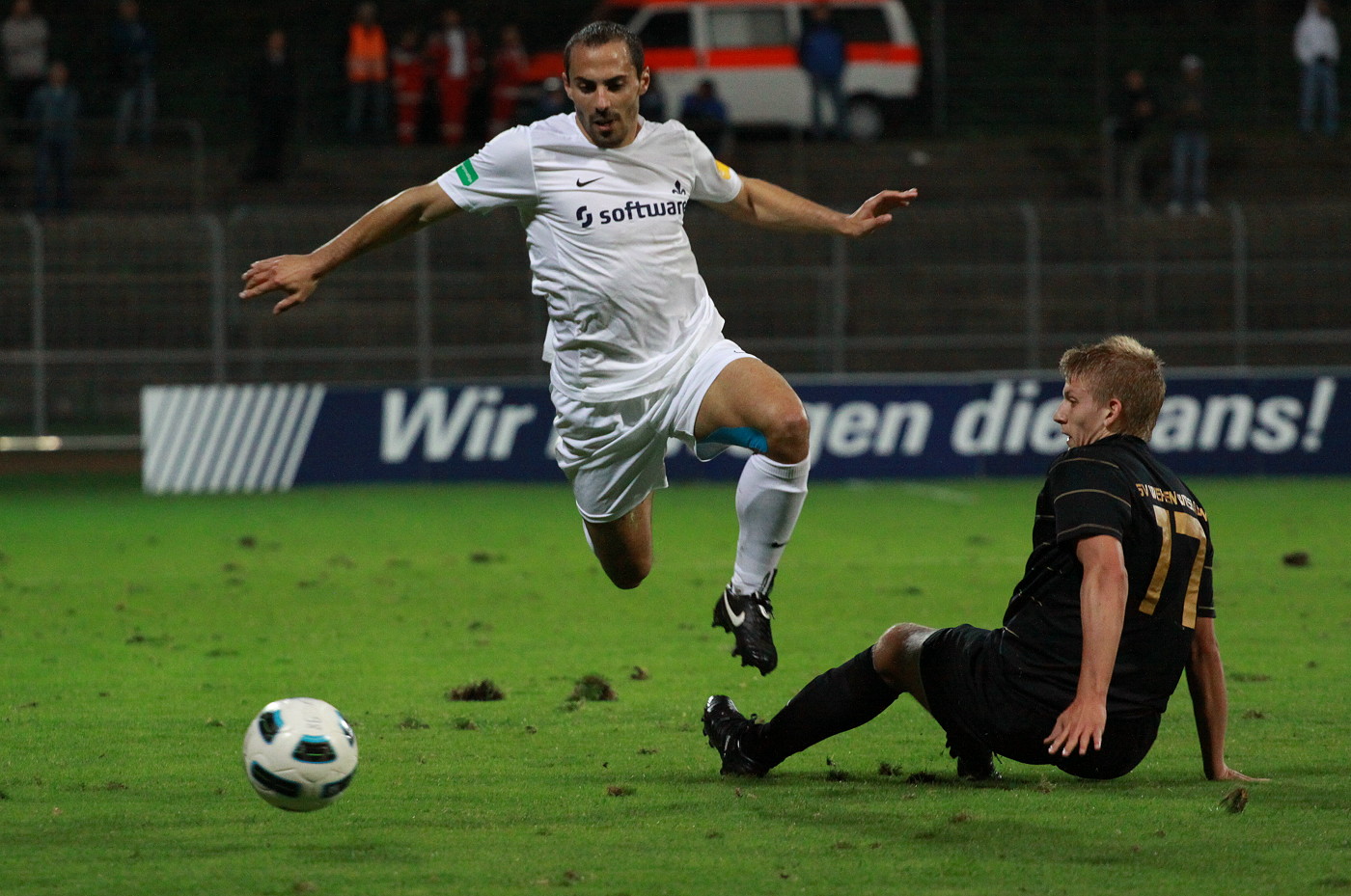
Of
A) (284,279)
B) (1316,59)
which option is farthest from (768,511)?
(1316,59)

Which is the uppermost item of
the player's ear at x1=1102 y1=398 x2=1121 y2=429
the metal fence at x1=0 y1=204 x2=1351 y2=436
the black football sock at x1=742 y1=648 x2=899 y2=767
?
the player's ear at x1=1102 y1=398 x2=1121 y2=429

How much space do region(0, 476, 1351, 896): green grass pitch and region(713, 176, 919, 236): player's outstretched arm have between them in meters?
1.81

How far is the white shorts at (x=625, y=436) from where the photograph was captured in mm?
6340

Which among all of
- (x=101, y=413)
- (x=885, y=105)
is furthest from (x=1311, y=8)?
(x=101, y=413)

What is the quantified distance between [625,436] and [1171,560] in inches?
87.7

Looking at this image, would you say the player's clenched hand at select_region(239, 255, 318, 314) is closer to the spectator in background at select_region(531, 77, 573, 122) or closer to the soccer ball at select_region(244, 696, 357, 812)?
the soccer ball at select_region(244, 696, 357, 812)

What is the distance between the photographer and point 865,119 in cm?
2544

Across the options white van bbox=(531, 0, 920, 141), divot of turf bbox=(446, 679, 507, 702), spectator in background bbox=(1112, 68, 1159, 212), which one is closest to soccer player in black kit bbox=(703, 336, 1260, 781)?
divot of turf bbox=(446, 679, 507, 702)

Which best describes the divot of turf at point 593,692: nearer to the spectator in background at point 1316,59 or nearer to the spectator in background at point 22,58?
the spectator in background at point 22,58

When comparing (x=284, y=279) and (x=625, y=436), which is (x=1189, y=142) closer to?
(x=625, y=436)

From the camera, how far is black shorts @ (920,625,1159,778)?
504cm

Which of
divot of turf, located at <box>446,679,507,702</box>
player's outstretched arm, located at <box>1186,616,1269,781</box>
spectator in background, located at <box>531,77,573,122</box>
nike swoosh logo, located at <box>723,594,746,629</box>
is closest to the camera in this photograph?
player's outstretched arm, located at <box>1186,616,1269,781</box>

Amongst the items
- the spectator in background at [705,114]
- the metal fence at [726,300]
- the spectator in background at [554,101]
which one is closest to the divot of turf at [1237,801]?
the metal fence at [726,300]

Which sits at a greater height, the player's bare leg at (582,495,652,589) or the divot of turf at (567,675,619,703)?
the player's bare leg at (582,495,652,589)
